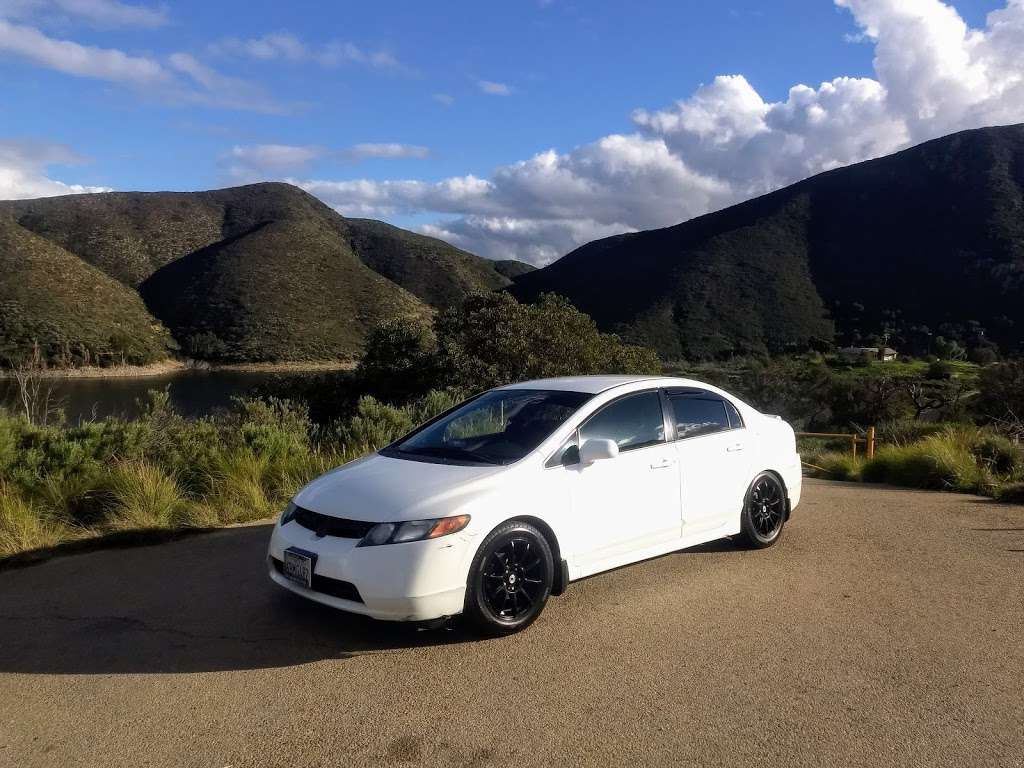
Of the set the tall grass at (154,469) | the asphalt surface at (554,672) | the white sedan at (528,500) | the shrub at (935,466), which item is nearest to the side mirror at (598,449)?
the white sedan at (528,500)

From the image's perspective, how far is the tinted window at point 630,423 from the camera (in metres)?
6.07

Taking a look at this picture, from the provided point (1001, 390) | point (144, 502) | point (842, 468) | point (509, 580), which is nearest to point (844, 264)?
point (1001, 390)

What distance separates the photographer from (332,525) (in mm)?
5184

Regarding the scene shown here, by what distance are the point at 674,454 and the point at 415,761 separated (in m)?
3.27

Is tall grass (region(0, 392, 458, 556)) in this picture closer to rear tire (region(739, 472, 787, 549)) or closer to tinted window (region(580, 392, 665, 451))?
tinted window (region(580, 392, 665, 451))

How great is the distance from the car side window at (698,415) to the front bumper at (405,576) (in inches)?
91.8

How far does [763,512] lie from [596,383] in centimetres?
184

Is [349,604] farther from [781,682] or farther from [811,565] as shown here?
[811,565]

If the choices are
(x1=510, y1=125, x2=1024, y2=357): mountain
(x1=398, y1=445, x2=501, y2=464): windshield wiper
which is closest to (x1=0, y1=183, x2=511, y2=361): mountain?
(x1=510, y1=125, x2=1024, y2=357): mountain

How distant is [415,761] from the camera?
146 inches

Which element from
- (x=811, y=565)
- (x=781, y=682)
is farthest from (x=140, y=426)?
(x=781, y=682)

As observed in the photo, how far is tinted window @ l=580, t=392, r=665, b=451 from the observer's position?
6070 millimetres

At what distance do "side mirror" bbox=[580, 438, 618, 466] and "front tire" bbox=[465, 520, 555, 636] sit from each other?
61 cm

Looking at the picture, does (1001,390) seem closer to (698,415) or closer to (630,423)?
(698,415)
